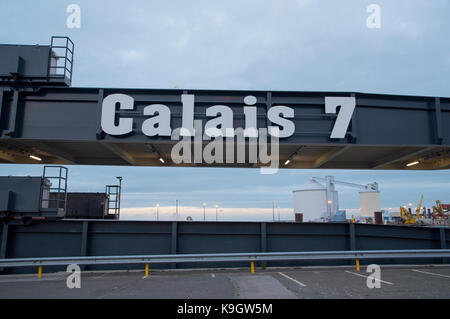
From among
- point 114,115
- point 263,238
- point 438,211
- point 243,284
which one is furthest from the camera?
point 438,211

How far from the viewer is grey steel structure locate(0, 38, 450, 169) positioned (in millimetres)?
11312

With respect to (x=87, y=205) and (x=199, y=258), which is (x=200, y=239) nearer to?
(x=199, y=258)

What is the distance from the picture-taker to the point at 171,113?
11.6m

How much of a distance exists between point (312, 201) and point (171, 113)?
39.6 meters

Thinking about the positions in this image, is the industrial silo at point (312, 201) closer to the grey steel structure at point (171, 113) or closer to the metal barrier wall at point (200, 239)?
the metal barrier wall at point (200, 239)

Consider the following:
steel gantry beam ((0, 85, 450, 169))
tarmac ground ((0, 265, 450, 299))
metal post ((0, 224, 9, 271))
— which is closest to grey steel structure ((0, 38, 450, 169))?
steel gantry beam ((0, 85, 450, 169))

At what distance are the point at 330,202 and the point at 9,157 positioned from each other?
42.5 metres

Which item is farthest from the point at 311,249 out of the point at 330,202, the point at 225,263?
the point at 330,202

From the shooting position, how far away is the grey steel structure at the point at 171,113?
37.1 feet

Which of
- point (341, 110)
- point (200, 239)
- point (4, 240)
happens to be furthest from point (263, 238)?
point (4, 240)

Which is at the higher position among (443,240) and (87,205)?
(87,205)

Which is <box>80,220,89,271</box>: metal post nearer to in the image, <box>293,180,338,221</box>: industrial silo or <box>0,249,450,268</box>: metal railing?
<box>0,249,450,268</box>: metal railing


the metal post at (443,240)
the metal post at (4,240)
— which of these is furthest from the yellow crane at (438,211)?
the metal post at (4,240)

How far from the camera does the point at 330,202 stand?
155 ft
